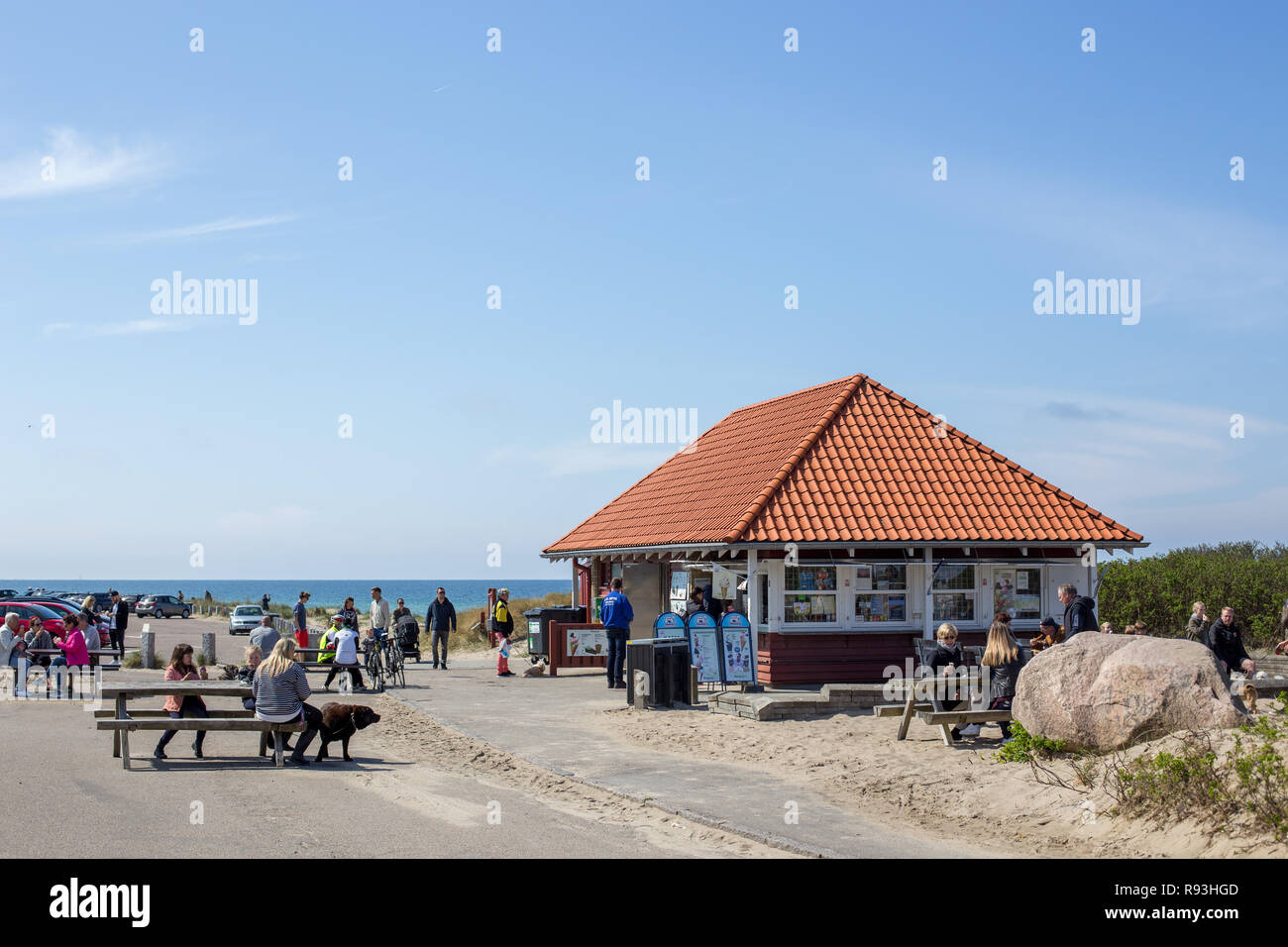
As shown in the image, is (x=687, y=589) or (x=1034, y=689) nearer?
(x=1034, y=689)

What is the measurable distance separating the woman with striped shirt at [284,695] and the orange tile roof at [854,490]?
8553 millimetres

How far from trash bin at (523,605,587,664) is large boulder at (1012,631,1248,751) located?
53.6 feet

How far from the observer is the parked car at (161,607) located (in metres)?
75.9

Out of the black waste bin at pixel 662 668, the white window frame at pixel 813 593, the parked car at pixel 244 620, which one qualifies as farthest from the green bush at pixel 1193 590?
the parked car at pixel 244 620

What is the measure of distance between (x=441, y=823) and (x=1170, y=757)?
18.5 ft

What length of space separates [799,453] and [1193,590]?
15086 millimetres

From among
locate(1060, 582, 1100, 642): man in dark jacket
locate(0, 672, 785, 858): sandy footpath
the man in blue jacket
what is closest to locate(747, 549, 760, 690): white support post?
the man in blue jacket

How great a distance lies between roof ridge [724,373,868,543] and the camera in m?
20.5

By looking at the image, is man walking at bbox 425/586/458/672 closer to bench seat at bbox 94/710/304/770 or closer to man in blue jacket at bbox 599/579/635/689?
man in blue jacket at bbox 599/579/635/689

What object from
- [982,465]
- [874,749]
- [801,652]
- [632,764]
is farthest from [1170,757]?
[982,465]

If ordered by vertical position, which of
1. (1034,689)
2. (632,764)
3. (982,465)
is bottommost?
(632,764)

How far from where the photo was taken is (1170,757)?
9.17 metres

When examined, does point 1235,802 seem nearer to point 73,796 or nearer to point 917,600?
point 73,796
